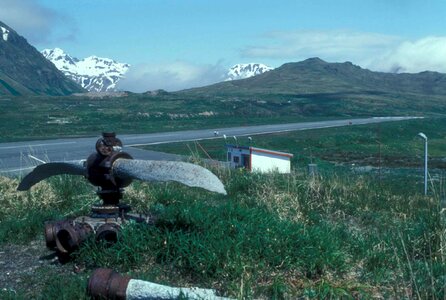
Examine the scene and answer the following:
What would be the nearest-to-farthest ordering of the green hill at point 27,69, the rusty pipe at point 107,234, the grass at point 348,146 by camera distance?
the rusty pipe at point 107,234
the grass at point 348,146
the green hill at point 27,69

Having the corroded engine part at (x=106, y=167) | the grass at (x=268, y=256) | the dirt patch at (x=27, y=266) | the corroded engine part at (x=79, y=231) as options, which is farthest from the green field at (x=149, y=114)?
the grass at (x=268, y=256)

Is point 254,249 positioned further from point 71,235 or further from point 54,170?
point 54,170

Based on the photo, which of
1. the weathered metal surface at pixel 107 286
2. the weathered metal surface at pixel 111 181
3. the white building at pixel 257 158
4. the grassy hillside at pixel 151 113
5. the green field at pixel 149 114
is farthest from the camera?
the grassy hillside at pixel 151 113

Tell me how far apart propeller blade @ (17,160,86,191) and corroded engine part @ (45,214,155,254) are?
0.76 meters

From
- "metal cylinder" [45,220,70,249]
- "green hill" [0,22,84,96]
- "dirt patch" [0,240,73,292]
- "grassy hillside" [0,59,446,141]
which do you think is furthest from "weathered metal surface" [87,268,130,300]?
"green hill" [0,22,84,96]

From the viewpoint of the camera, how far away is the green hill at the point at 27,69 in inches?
6826

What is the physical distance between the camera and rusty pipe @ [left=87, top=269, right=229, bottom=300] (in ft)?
13.9

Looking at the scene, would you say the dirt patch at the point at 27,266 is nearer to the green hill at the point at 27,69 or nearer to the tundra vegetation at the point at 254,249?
the tundra vegetation at the point at 254,249

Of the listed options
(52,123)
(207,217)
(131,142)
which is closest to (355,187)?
(207,217)

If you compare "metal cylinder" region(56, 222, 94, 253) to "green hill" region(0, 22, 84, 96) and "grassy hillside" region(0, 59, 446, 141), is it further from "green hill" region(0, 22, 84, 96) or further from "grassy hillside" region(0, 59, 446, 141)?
"green hill" region(0, 22, 84, 96)

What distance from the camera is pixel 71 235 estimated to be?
5355 mm

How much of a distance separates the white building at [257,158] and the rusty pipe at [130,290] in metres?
13.4

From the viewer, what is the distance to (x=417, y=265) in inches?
195

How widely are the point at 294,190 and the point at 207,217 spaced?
3.34m
